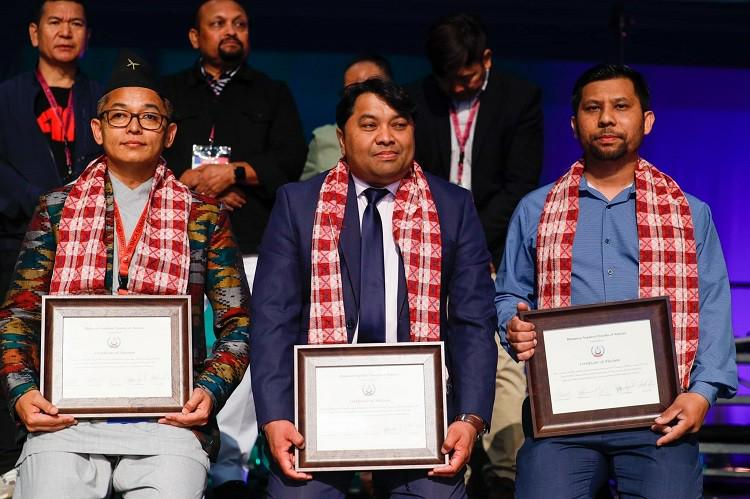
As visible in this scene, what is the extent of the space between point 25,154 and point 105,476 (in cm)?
204

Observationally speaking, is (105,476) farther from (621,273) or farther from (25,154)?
(25,154)

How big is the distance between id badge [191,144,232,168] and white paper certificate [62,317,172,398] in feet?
5.79

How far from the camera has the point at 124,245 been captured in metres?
4.30

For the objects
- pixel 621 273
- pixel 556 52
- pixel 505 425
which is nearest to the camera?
pixel 621 273

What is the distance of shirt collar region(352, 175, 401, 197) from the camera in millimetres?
4383

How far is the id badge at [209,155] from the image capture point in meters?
5.65

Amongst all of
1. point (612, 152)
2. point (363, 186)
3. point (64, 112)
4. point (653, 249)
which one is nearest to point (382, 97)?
point (363, 186)

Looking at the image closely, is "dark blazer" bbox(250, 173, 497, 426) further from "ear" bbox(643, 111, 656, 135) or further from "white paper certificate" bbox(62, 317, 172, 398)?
"ear" bbox(643, 111, 656, 135)

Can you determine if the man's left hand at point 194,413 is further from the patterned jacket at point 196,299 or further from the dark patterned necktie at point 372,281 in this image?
the dark patterned necktie at point 372,281

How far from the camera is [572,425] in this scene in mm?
4043

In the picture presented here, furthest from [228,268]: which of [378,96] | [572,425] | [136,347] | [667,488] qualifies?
[667,488]

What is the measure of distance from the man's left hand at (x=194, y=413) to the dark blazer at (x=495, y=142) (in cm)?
197

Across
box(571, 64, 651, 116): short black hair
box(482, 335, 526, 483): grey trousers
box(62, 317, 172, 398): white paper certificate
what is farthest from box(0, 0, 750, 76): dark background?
box(62, 317, 172, 398): white paper certificate

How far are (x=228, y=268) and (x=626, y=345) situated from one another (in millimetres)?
1375
